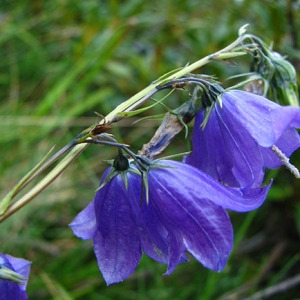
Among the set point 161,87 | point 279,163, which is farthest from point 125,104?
point 279,163

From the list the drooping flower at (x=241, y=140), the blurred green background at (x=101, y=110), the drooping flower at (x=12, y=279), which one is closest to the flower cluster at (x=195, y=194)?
the drooping flower at (x=241, y=140)

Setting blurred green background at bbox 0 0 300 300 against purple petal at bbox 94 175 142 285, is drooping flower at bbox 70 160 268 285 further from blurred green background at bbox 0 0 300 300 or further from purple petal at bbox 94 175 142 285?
blurred green background at bbox 0 0 300 300

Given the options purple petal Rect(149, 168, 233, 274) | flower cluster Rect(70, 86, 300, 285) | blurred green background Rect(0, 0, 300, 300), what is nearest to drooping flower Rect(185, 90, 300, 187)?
flower cluster Rect(70, 86, 300, 285)

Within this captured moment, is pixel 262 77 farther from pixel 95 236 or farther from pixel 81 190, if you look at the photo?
pixel 81 190

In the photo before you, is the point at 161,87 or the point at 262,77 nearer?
the point at 161,87

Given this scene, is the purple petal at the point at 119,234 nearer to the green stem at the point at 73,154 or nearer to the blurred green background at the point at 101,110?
the green stem at the point at 73,154

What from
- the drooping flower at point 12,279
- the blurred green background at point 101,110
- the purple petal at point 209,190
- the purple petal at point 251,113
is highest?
the purple petal at point 251,113
